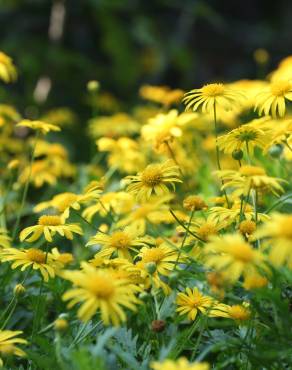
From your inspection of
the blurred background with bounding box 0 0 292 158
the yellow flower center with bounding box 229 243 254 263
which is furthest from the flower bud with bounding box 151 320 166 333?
the blurred background with bounding box 0 0 292 158

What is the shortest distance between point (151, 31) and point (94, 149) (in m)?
0.97

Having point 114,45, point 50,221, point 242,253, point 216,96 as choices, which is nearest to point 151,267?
point 242,253

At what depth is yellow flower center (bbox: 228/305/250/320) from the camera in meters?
1.23

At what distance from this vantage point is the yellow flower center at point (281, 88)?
151 centimetres

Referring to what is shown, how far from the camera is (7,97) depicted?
341cm

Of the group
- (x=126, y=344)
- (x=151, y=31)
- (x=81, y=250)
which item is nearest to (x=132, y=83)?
(x=151, y=31)

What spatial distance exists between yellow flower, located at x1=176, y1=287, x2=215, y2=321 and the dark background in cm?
222

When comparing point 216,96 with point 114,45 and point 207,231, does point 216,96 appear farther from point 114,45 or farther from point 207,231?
point 114,45

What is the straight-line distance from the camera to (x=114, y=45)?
3607 mm

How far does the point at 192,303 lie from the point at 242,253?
11.6 inches

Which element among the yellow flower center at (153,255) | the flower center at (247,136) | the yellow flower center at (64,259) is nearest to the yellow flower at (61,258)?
the yellow flower center at (64,259)

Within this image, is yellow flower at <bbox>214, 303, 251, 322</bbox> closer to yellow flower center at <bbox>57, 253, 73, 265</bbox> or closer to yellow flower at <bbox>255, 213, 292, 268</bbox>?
yellow flower at <bbox>255, 213, 292, 268</bbox>

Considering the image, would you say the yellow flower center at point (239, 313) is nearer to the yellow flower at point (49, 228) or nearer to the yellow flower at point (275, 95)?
the yellow flower at point (49, 228)

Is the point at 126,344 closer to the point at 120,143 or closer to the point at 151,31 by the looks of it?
the point at 120,143
